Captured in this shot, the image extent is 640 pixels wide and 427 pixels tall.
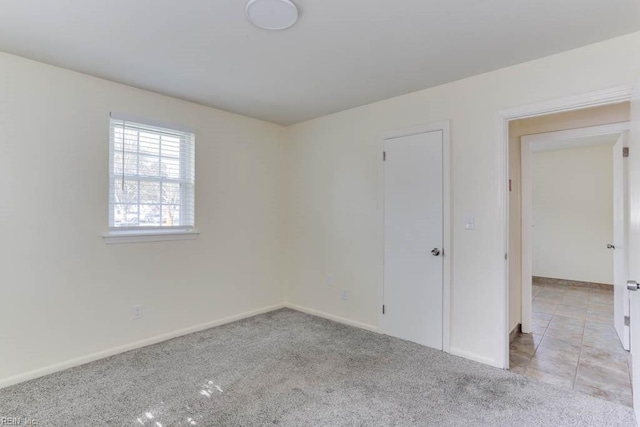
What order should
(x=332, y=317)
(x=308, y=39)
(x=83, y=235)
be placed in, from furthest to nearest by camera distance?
(x=332, y=317) → (x=83, y=235) → (x=308, y=39)

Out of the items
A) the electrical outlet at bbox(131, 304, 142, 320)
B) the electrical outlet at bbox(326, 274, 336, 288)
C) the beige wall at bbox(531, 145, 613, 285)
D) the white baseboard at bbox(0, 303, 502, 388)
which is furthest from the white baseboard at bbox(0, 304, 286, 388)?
the beige wall at bbox(531, 145, 613, 285)

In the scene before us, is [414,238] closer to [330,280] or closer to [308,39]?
[330,280]

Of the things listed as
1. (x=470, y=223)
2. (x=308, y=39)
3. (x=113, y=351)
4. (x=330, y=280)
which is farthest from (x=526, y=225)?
(x=113, y=351)

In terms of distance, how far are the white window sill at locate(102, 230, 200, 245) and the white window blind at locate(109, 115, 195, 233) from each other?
0.15 ft

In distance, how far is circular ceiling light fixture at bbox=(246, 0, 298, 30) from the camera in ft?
5.72

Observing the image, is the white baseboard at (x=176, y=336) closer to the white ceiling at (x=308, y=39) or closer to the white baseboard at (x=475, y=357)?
the white baseboard at (x=475, y=357)

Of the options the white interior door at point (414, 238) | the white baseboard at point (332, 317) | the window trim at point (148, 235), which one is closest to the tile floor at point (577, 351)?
the white interior door at point (414, 238)

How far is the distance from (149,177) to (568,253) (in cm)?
673

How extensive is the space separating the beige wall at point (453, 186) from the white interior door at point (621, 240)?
1.41 metres

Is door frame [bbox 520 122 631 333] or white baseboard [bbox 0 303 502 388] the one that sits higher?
door frame [bbox 520 122 631 333]

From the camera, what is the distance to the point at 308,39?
2.13 m

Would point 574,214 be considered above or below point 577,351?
above

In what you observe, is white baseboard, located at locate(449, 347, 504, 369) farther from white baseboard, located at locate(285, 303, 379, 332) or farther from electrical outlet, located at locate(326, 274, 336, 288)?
electrical outlet, located at locate(326, 274, 336, 288)

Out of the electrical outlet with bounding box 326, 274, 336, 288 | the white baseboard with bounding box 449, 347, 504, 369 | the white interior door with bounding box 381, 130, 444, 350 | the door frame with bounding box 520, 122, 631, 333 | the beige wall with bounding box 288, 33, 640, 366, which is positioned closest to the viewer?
the beige wall with bounding box 288, 33, 640, 366
